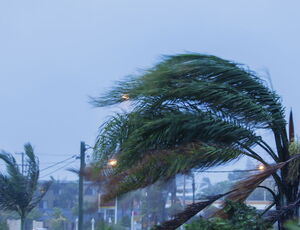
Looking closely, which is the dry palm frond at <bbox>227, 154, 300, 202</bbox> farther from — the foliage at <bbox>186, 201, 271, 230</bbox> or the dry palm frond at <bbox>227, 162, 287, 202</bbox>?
the foliage at <bbox>186, 201, 271, 230</bbox>

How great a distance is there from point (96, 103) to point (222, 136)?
192 centimetres

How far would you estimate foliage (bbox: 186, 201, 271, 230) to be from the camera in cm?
640

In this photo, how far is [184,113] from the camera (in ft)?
22.9

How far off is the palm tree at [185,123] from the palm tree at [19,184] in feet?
36.9

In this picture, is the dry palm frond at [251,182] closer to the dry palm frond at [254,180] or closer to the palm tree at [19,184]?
the dry palm frond at [254,180]

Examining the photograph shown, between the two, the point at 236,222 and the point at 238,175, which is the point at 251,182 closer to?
the point at 238,175

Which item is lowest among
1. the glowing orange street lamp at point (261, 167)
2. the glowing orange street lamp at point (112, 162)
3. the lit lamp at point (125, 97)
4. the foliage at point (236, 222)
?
the foliage at point (236, 222)

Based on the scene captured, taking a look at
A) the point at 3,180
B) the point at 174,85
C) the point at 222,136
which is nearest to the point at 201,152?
the point at 222,136

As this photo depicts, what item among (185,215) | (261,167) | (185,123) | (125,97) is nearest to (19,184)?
(125,97)

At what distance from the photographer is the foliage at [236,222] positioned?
21.0 ft

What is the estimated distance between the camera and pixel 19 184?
1769 centimetres

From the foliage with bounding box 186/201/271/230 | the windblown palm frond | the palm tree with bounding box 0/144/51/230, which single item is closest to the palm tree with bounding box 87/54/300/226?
the windblown palm frond

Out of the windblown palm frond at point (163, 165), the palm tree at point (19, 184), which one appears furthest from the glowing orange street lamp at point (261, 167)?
the palm tree at point (19, 184)

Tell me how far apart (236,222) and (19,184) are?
1253cm
